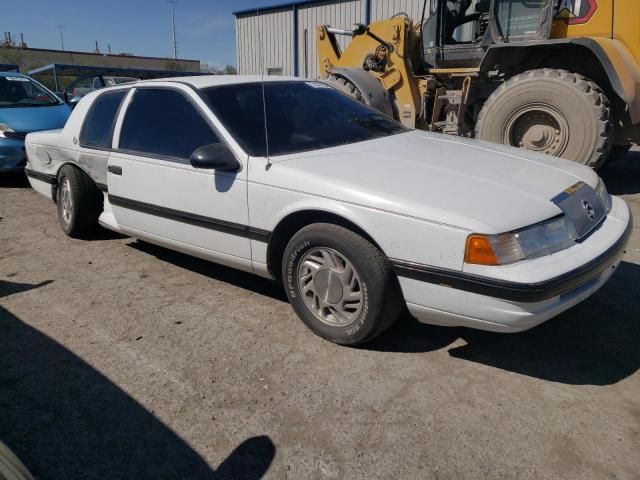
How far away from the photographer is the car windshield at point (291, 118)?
10.5 feet

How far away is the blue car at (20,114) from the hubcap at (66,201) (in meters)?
3.08

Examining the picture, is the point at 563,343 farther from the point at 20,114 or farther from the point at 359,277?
the point at 20,114

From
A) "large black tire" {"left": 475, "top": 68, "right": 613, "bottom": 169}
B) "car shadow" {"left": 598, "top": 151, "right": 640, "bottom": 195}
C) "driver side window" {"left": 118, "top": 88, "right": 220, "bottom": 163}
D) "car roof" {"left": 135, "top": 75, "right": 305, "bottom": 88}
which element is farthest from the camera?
"car shadow" {"left": 598, "top": 151, "right": 640, "bottom": 195}

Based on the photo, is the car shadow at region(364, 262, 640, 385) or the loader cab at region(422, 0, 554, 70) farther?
the loader cab at region(422, 0, 554, 70)

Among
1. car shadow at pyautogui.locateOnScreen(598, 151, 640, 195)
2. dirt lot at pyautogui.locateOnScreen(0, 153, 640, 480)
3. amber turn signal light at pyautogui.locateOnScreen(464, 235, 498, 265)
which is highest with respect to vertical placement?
amber turn signal light at pyautogui.locateOnScreen(464, 235, 498, 265)

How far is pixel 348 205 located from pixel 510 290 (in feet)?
2.86

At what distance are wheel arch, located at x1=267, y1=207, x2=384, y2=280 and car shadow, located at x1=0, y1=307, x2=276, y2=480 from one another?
1.09 meters

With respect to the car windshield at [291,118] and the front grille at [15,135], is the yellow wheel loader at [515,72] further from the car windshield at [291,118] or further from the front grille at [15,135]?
the front grille at [15,135]

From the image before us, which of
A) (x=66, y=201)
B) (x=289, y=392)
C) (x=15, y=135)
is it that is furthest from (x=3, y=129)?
(x=289, y=392)

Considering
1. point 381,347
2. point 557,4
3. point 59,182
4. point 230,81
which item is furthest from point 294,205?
point 557,4

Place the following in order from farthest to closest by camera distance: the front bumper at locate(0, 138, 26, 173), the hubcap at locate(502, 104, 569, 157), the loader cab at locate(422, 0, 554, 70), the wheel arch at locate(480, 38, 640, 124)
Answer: the front bumper at locate(0, 138, 26, 173) < the loader cab at locate(422, 0, 554, 70) < the hubcap at locate(502, 104, 569, 157) < the wheel arch at locate(480, 38, 640, 124)

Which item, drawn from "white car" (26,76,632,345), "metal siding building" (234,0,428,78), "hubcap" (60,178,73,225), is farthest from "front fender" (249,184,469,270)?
"metal siding building" (234,0,428,78)

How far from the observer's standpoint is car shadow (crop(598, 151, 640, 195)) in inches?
257

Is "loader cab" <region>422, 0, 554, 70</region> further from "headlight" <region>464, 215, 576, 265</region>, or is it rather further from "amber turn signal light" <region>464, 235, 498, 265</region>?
"amber turn signal light" <region>464, 235, 498, 265</region>
